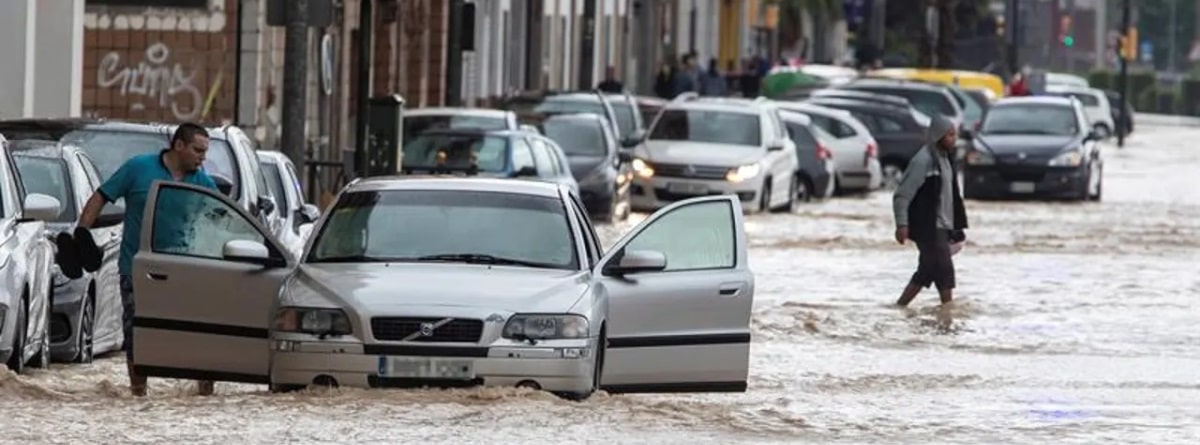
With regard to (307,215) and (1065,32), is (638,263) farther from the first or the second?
(1065,32)

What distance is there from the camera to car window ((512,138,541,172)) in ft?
104

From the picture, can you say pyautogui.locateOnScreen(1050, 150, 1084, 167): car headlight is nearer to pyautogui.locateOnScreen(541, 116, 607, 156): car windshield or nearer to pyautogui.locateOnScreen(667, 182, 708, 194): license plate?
pyautogui.locateOnScreen(667, 182, 708, 194): license plate

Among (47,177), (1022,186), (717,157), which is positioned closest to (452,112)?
(717,157)

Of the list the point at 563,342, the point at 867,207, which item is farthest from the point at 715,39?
the point at 563,342

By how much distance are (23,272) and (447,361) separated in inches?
112

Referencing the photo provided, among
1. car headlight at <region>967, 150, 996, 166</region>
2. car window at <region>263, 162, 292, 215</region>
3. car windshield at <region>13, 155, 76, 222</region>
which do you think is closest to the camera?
car windshield at <region>13, 155, 76, 222</region>

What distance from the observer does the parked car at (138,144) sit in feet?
66.9

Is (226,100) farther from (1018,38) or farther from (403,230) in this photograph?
(1018,38)

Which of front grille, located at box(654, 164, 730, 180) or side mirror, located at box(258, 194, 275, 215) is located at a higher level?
side mirror, located at box(258, 194, 275, 215)

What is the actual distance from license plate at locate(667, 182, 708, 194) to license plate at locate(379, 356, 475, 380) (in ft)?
82.7

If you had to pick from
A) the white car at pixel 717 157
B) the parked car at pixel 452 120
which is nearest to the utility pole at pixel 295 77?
the parked car at pixel 452 120

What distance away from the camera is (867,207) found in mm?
44250

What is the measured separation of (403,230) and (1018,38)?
3695 inches

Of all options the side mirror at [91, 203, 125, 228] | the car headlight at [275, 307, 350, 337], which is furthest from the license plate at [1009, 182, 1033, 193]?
the car headlight at [275, 307, 350, 337]
